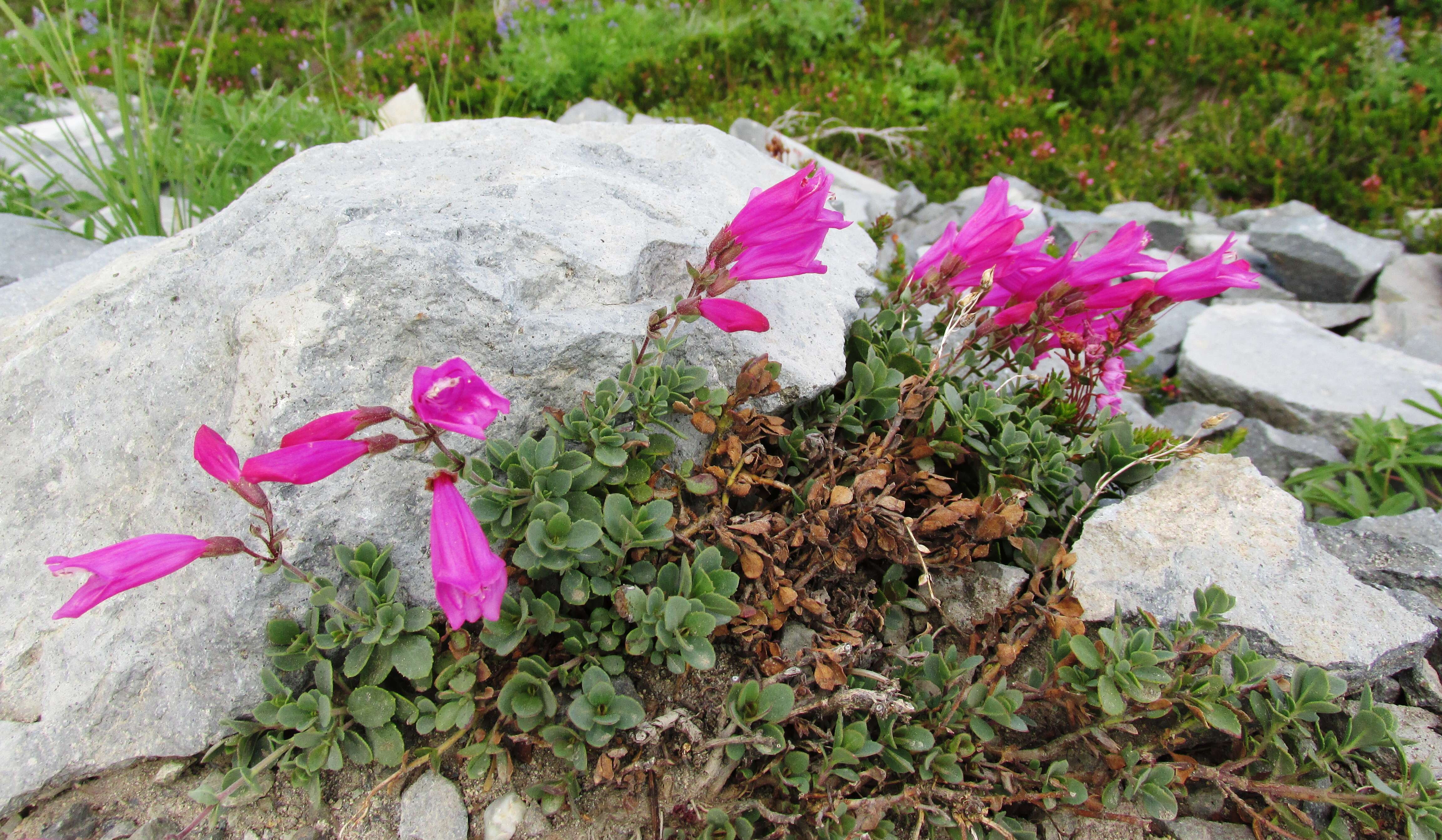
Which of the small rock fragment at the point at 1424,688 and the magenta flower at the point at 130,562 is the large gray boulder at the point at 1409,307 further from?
the magenta flower at the point at 130,562

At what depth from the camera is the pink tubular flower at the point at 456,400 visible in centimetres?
192

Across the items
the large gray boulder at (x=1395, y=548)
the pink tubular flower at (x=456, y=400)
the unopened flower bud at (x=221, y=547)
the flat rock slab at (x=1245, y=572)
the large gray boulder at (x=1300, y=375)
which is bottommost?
the large gray boulder at (x=1300, y=375)

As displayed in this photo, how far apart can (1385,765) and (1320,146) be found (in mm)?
6752

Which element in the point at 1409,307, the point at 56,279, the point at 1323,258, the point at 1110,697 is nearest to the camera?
the point at 1110,697

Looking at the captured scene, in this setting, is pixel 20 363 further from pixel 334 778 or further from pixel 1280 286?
pixel 1280 286

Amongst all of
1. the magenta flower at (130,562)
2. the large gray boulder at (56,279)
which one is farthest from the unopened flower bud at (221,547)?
the large gray boulder at (56,279)

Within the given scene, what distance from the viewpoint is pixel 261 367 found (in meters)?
2.51

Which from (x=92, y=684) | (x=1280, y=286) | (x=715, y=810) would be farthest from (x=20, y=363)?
(x=1280, y=286)

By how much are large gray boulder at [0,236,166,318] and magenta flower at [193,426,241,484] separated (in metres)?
1.65

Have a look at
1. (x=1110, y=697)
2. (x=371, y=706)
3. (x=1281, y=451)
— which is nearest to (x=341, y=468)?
(x=371, y=706)

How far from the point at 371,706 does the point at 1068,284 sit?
2620 mm

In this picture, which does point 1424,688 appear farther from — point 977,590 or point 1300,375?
point 1300,375

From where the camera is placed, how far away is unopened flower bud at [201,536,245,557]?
2129 millimetres

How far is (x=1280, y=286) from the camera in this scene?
5.96m
